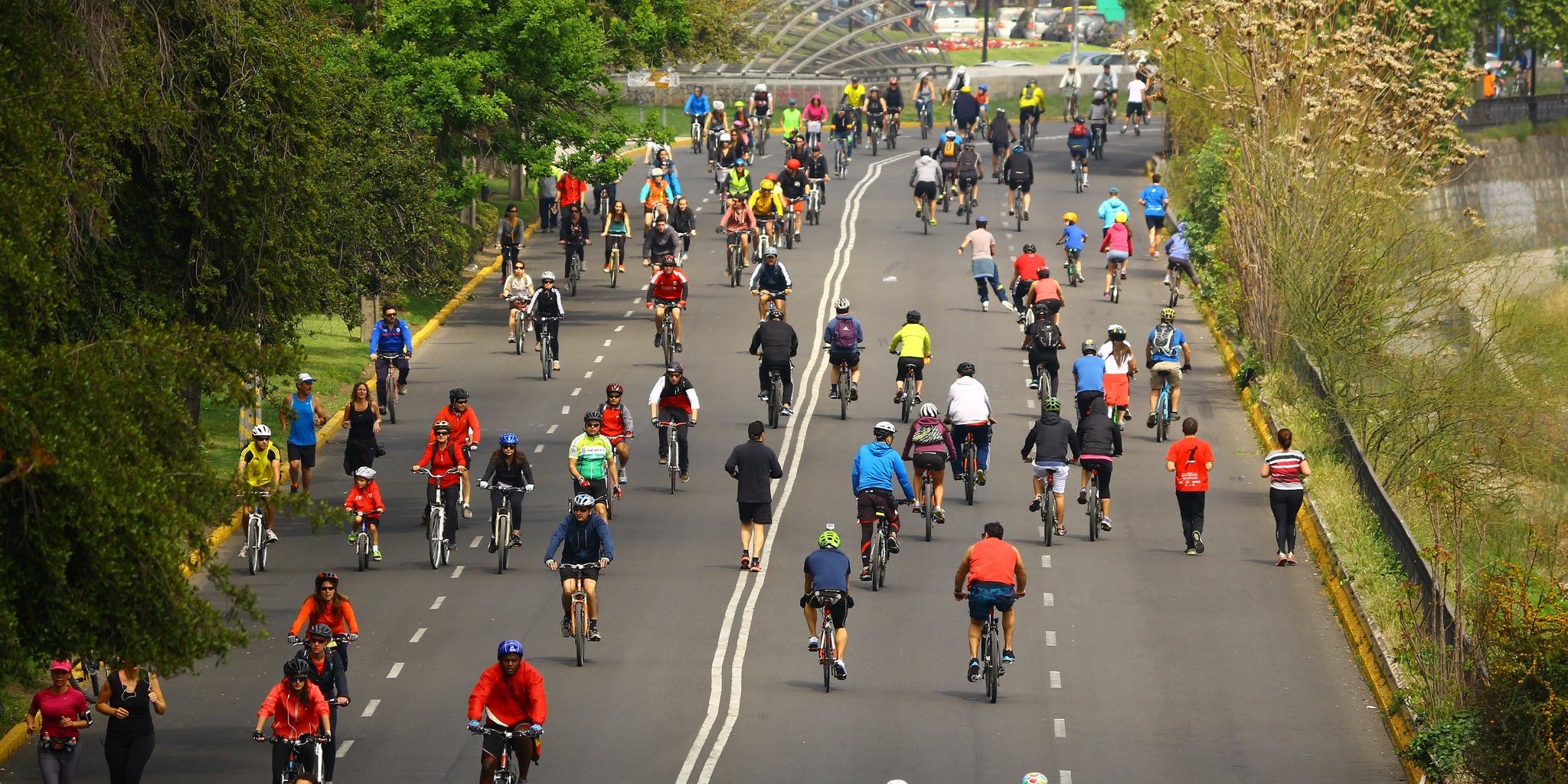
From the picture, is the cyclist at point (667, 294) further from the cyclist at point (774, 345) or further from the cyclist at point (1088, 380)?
the cyclist at point (1088, 380)

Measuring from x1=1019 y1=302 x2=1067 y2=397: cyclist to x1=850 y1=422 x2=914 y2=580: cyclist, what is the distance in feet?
23.4

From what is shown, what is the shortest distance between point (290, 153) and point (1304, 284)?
57.3ft

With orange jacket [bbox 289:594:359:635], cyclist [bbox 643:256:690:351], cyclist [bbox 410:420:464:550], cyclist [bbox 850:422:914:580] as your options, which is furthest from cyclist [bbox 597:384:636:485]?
cyclist [bbox 643:256:690:351]

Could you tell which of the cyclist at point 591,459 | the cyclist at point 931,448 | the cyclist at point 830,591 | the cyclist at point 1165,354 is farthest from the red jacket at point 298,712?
the cyclist at point 1165,354

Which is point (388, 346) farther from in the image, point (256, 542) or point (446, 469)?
point (256, 542)

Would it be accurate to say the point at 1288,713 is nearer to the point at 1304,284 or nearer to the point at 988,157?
the point at 1304,284

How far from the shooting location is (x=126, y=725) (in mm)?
16969

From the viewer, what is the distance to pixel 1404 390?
1259 inches

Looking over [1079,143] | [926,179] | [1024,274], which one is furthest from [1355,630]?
[1079,143]

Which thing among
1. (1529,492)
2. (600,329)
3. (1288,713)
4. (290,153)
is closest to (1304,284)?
(1529,492)

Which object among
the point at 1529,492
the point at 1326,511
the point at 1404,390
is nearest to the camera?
the point at 1326,511

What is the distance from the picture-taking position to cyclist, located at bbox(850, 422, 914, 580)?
2273 cm

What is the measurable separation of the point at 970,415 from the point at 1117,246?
536 inches

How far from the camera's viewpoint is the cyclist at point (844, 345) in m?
29.6
